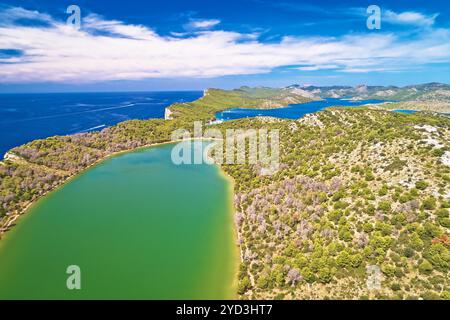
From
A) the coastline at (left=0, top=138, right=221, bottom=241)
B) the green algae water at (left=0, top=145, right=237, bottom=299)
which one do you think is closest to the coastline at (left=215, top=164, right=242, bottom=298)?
the green algae water at (left=0, top=145, right=237, bottom=299)

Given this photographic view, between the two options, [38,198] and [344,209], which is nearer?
[344,209]

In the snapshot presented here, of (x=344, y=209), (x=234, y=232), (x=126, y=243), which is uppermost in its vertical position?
(x=344, y=209)

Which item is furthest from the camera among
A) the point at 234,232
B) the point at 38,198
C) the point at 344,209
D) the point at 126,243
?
the point at 38,198

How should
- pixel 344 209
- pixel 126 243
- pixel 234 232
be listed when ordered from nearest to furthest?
pixel 344 209 < pixel 126 243 < pixel 234 232

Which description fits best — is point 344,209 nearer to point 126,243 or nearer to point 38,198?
point 126,243

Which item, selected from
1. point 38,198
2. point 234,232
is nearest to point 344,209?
point 234,232

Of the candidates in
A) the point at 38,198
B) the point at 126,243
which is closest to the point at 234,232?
the point at 126,243

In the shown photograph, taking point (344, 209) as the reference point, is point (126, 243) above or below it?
below

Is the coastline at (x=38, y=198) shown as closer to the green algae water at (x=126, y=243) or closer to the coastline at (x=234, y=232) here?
the green algae water at (x=126, y=243)

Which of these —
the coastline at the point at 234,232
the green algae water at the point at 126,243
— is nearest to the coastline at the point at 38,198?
the green algae water at the point at 126,243

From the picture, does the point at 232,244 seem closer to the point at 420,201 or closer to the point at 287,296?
the point at 287,296
